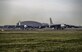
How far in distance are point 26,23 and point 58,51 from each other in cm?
3988

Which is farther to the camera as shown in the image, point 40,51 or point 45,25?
point 45,25

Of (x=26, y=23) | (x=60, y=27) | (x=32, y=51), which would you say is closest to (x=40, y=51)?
(x=32, y=51)

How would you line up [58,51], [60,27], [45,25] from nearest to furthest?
[58,51] < [60,27] < [45,25]

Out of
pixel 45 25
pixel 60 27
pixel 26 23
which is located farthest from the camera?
pixel 26 23

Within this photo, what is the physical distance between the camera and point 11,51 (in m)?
8.21

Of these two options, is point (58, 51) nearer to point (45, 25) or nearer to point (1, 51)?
point (1, 51)

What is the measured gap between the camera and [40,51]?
823cm

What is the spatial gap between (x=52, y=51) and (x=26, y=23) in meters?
39.8

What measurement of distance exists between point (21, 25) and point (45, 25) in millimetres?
4405

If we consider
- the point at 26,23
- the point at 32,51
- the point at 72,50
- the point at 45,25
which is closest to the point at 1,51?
the point at 32,51

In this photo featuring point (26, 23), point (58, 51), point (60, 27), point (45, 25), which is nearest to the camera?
A: point (58, 51)

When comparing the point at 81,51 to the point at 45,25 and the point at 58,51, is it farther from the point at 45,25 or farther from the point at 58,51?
the point at 45,25

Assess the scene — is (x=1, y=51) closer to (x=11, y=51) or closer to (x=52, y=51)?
(x=11, y=51)

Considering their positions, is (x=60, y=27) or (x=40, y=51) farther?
(x=60, y=27)
